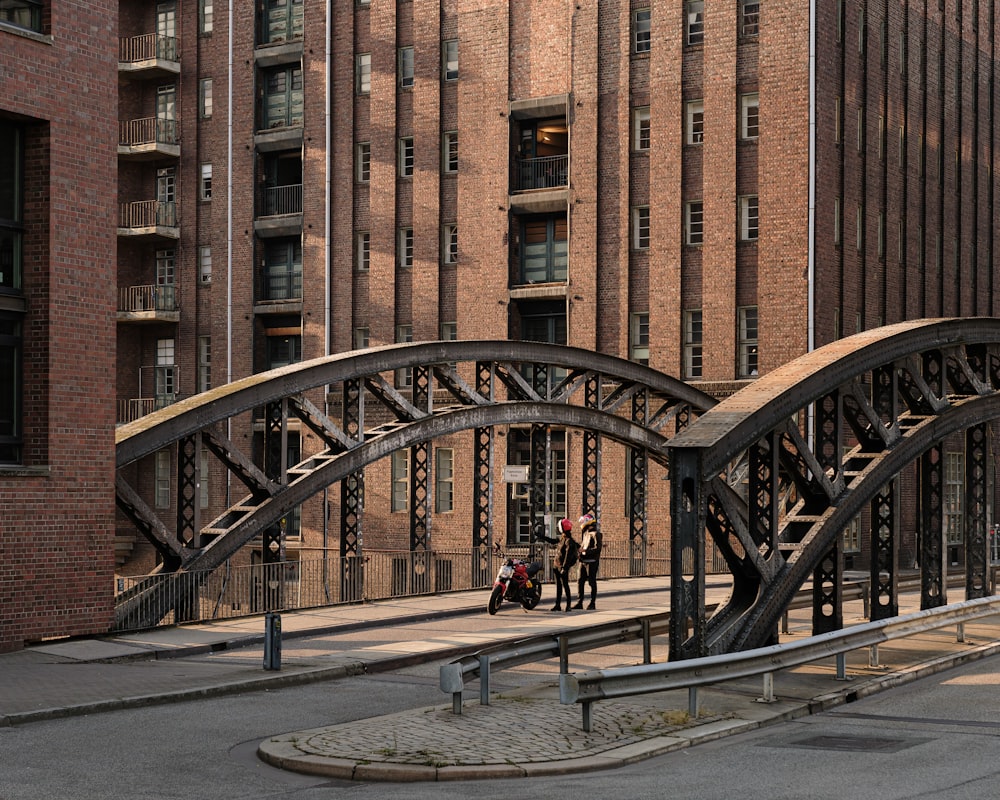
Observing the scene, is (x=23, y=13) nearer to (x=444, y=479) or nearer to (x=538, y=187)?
(x=538, y=187)


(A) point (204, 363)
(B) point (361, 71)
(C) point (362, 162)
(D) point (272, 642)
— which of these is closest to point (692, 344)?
(C) point (362, 162)

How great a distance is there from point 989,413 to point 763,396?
7.07 metres

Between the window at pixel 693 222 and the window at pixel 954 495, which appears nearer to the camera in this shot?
the window at pixel 693 222

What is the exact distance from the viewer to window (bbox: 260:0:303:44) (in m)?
52.6

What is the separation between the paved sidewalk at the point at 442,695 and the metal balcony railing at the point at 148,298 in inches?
1201

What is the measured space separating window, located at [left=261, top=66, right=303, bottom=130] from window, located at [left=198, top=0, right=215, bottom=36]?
9.44 ft

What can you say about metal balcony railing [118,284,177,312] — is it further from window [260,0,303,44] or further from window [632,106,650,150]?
window [632,106,650,150]

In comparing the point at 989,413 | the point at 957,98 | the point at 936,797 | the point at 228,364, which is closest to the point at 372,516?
the point at 228,364

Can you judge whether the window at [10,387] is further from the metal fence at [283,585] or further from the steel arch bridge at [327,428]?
the metal fence at [283,585]

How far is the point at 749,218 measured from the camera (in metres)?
43.2

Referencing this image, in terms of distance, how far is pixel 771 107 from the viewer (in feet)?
139

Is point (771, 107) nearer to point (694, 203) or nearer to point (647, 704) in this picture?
point (694, 203)

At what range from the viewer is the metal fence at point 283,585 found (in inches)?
871

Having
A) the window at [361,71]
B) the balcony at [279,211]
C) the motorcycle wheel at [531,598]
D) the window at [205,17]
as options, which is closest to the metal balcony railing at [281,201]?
the balcony at [279,211]
